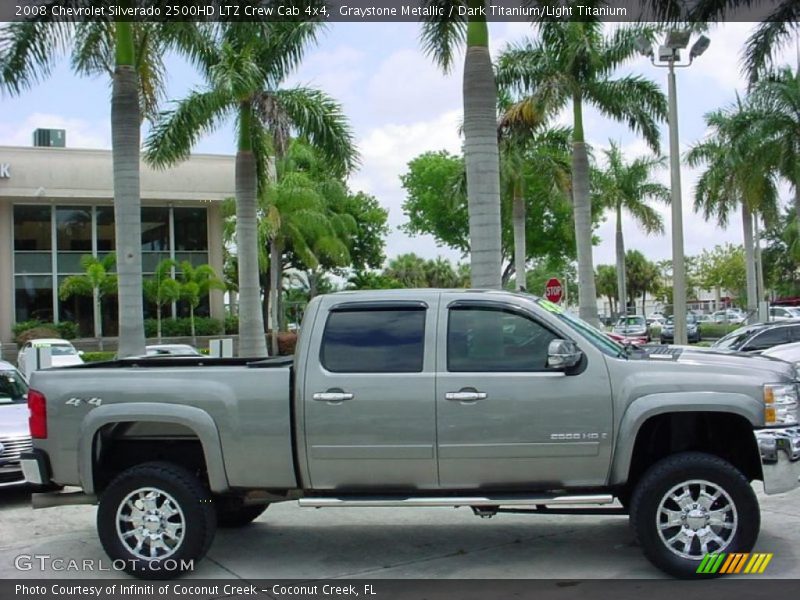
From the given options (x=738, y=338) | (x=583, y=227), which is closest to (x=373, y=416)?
(x=738, y=338)

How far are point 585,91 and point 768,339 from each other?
31.4 ft

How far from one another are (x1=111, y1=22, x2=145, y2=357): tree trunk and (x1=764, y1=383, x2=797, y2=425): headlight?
10.8 meters

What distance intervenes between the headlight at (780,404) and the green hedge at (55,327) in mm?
33447

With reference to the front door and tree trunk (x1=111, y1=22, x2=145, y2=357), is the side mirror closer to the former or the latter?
the front door

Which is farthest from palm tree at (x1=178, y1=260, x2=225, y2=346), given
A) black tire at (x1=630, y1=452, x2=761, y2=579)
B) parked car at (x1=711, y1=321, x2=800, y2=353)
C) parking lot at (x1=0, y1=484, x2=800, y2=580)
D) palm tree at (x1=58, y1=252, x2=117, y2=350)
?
→ black tire at (x1=630, y1=452, x2=761, y2=579)

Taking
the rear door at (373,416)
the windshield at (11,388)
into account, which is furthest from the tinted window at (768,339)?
the windshield at (11,388)

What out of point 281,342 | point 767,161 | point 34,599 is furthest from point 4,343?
point 34,599

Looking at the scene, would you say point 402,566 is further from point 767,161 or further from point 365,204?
point 365,204

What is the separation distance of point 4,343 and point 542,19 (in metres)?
27.7

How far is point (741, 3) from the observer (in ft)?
60.3

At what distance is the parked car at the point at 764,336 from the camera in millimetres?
16797

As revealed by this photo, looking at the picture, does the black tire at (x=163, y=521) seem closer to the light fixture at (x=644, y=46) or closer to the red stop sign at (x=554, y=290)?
the red stop sign at (x=554, y=290)

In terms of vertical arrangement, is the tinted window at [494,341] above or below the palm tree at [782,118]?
below

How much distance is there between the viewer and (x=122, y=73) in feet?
47.8
